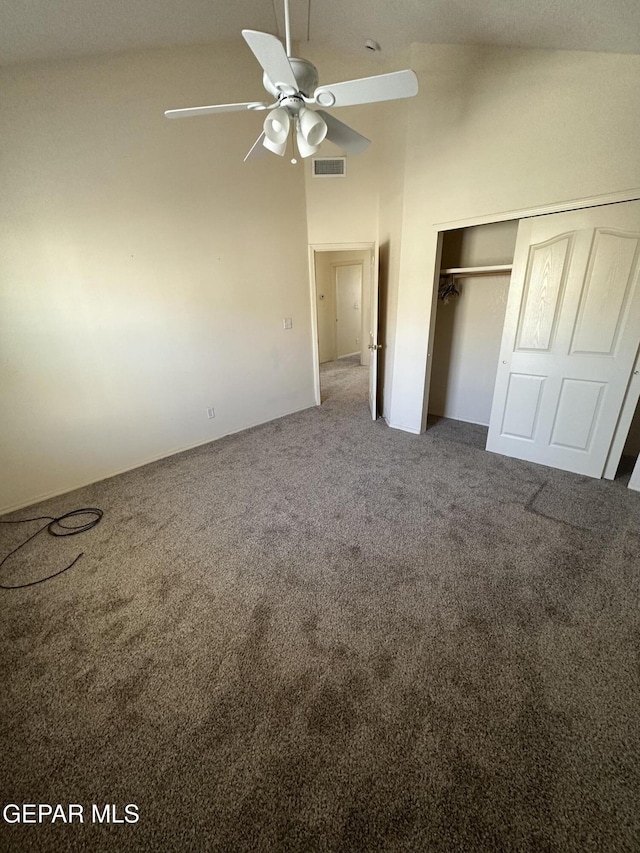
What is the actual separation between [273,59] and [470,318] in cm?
313

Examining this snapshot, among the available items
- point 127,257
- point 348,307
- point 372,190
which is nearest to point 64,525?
point 127,257

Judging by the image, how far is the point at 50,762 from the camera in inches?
46.4

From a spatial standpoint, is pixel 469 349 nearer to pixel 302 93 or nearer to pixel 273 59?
pixel 302 93

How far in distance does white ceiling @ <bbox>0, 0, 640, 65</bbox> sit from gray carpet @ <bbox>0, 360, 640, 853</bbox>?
2.94 metres

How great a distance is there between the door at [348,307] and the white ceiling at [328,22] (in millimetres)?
4309

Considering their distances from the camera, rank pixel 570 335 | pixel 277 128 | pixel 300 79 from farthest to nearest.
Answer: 1. pixel 570 335
2. pixel 277 128
3. pixel 300 79

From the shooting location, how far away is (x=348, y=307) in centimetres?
751

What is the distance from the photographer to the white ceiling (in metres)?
1.86

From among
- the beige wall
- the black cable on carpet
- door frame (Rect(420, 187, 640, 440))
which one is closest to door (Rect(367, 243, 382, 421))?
the beige wall

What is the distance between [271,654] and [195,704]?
0.34 m

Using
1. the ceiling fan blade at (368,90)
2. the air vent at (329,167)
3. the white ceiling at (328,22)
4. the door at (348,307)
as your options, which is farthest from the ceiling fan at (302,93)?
the door at (348,307)

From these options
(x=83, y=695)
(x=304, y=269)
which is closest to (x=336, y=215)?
(x=304, y=269)

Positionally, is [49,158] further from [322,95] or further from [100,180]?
[322,95]

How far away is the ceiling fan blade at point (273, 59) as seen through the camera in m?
1.18
